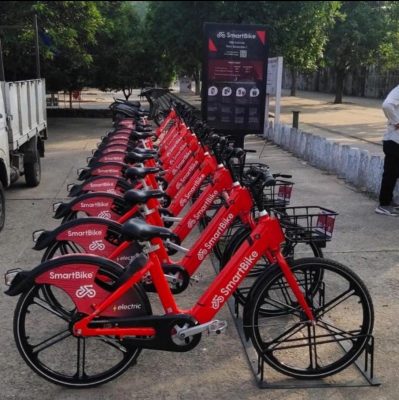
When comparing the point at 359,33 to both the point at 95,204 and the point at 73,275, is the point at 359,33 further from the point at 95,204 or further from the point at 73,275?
the point at 73,275

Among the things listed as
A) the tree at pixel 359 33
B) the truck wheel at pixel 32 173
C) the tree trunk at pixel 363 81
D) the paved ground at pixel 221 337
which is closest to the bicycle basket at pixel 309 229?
the paved ground at pixel 221 337

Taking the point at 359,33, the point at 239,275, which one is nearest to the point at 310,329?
the point at 239,275

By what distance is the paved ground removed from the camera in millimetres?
2885

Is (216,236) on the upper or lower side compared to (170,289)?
upper

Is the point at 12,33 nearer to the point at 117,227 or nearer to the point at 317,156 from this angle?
the point at 317,156

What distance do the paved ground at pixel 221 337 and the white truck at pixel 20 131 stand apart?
0.43 metres

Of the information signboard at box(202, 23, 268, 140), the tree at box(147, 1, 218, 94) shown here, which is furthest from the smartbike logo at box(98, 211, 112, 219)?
the tree at box(147, 1, 218, 94)

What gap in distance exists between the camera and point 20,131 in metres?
6.91

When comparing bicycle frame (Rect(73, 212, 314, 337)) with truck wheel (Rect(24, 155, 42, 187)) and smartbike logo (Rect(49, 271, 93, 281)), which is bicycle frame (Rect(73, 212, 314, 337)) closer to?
smartbike logo (Rect(49, 271, 93, 281))

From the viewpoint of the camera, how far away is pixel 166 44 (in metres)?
18.5

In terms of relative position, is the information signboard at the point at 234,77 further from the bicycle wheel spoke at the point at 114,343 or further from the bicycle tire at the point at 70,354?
the bicycle wheel spoke at the point at 114,343

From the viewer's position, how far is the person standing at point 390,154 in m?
5.95

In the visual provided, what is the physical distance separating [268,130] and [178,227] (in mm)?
9146

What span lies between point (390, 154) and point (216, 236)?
10.9ft
